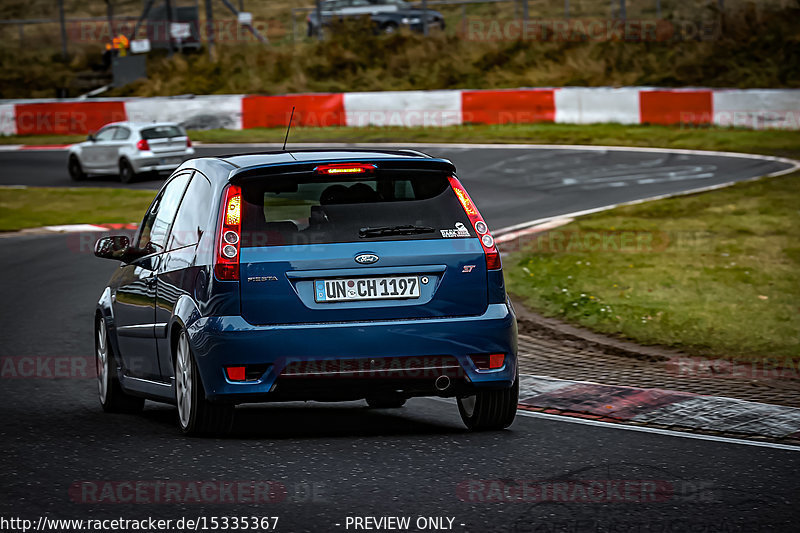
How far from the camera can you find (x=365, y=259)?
694 cm

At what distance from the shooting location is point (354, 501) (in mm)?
5809

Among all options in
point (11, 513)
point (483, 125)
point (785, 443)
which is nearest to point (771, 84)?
point (483, 125)

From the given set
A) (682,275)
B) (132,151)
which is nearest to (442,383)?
(682,275)

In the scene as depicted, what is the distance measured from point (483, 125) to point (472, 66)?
28.1 ft

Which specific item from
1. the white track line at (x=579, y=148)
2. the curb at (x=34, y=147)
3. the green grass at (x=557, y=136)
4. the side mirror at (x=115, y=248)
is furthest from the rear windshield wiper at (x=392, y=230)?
the curb at (x=34, y=147)

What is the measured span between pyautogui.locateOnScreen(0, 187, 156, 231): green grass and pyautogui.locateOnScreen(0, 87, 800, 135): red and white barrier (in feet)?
25.2

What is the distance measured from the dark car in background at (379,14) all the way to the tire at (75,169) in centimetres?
1649

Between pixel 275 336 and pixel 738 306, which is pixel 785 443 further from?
pixel 738 306

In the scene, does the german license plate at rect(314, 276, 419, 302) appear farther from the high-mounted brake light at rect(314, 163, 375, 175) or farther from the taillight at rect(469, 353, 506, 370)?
the high-mounted brake light at rect(314, 163, 375, 175)

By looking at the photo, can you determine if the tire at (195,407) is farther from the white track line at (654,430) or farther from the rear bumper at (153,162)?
the rear bumper at (153,162)

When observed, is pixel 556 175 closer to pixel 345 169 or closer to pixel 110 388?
pixel 110 388

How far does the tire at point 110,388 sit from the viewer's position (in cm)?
871

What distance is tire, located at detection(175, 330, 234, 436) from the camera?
23.5 feet

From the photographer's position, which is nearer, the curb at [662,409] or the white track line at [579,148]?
the curb at [662,409]
